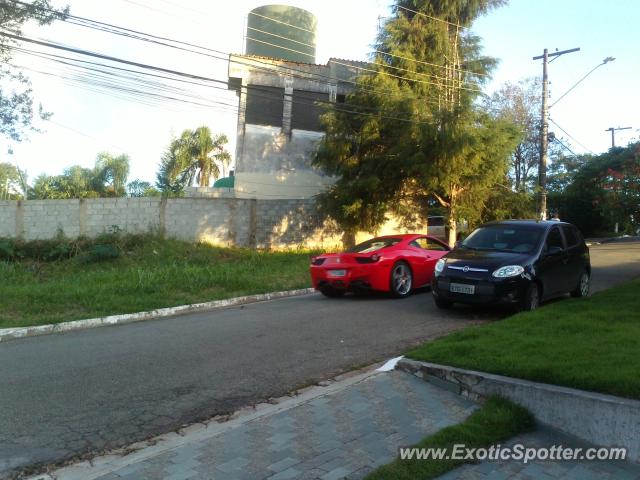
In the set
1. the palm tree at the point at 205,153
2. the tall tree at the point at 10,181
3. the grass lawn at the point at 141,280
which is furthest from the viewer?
the tall tree at the point at 10,181

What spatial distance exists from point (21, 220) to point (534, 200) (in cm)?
1930

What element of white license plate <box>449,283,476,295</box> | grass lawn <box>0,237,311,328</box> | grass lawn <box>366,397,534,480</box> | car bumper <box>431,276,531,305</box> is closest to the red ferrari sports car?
white license plate <box>449,283,476,295</box>

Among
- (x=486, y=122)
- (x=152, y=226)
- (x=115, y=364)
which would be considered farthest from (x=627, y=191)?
(x=152, y=226)

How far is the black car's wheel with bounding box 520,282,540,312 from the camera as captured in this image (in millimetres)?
8141

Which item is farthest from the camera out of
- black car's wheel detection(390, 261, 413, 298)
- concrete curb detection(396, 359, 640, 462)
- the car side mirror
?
black car's wheel detection(390, 261, 413, 298)

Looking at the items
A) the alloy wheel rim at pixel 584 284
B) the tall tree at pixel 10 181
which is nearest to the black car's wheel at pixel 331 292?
the alloy wheel rim at pixel 584 284

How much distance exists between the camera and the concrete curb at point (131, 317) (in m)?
8.73

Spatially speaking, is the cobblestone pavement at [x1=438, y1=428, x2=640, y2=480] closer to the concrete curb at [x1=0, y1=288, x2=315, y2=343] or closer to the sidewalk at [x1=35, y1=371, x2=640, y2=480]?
the sidewalk at [x1=35, y1=371, x2=640, y2=480]

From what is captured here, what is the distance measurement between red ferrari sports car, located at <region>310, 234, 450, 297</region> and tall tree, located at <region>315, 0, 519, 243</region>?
637cm

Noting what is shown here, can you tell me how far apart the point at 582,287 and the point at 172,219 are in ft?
41.4

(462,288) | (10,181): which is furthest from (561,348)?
(10,181)

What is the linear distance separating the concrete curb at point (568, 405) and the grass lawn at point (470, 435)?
0.35 feet

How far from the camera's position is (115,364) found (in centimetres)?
620

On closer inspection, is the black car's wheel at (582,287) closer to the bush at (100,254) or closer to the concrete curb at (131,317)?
the concrete curb at (131,317)
